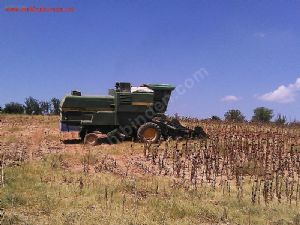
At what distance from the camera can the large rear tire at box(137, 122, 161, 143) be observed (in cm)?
1591

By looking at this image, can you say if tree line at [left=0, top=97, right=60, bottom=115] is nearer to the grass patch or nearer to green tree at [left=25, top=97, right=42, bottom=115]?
green tree at [left=25, top=97, right=42, bottom=115]

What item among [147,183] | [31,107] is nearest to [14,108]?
[31,107]

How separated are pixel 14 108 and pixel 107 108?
19.4 m

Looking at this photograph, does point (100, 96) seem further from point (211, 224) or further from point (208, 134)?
point (211, 224)

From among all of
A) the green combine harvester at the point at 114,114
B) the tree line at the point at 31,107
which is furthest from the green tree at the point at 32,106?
the green combine harvester at the point at 114,114

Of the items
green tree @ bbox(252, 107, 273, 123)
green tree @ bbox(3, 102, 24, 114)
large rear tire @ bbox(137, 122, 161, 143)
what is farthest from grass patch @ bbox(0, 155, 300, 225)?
green tree @ bbox(252, 107, 273, 123)

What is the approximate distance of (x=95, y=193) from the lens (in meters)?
9.23

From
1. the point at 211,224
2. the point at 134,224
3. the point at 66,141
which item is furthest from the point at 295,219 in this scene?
the point at 66,141

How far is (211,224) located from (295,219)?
1.62m

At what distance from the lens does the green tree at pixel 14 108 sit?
3288cm

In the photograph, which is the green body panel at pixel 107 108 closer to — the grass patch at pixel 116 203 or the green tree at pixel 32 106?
the grass patch at pixel 116 203

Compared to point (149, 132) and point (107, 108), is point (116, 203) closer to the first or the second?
point (149, 132)

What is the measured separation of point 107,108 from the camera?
16.1 metres

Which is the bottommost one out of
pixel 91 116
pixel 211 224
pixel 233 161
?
pixel 211 224
